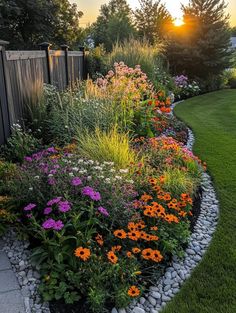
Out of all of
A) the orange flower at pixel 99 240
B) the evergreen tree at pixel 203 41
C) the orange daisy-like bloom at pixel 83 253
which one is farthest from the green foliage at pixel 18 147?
the evergreen tree at pixel 203 41

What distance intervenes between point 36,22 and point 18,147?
20.5 meters

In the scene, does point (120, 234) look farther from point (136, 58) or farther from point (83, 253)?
point (136, 58)

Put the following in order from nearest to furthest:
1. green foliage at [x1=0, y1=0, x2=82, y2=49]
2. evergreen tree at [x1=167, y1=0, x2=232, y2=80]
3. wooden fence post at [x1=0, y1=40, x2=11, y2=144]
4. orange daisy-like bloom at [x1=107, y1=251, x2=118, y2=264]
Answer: orange daisy-like bloom at [x1=107, y1=251, x2=118, y2=264]
wooden fence post at [x1=0, y1=40, x2=11, y2=144]
evergreen tree at [x1=167, y1=0, x2=232, y2=80]
green foliage at [x1=0, y1=0, x2=82, y2=49]

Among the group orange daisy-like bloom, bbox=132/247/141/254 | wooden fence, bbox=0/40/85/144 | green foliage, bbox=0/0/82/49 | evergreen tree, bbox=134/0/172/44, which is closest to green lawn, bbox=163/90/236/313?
orange daisy-like bloom, bbox=132/247/141/254

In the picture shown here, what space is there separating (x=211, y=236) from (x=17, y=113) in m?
3.26

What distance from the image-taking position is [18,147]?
412cm

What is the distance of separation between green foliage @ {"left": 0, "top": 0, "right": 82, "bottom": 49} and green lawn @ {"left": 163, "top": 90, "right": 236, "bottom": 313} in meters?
17.4

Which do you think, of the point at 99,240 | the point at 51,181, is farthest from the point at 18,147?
the point at 99,240

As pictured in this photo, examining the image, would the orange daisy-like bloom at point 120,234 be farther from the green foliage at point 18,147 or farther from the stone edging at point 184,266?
the green foliage at point 18,147

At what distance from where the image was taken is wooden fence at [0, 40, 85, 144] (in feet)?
14.1

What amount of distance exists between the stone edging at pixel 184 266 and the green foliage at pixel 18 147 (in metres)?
2.21

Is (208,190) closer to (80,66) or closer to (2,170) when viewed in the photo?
(2,170)

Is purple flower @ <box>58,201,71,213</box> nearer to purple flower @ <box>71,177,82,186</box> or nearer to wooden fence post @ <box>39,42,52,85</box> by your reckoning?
purple flower @ <box>71,177,82,186</box>

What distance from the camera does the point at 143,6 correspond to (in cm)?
2816
